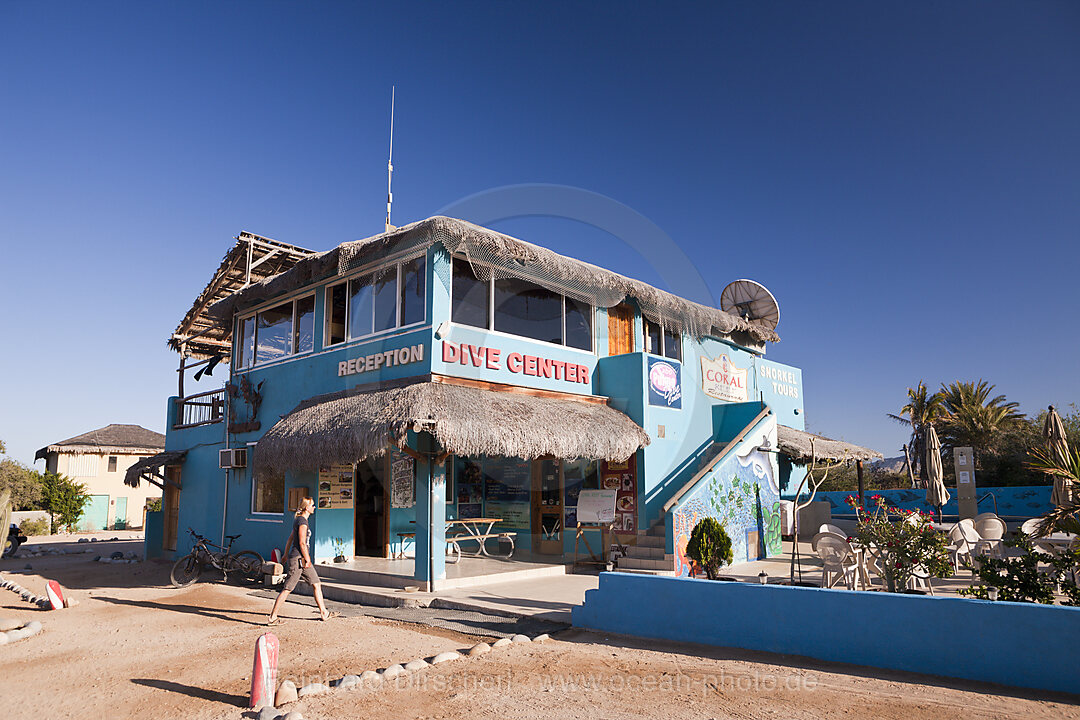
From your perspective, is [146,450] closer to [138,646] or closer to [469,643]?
[138,646]

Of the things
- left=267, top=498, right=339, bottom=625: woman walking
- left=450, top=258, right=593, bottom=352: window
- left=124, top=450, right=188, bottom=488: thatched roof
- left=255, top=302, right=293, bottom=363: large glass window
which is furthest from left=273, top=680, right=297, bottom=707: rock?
left=124, top=450, right=188, bottom=488: thatched roof

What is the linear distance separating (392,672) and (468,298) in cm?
Answer: 681

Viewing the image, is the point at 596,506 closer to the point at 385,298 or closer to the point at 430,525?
the point at 430,525

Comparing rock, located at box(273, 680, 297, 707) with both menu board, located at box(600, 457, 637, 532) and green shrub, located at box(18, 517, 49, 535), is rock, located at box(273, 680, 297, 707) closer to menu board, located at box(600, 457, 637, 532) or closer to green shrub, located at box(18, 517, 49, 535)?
menu board, located at box(600, 457, 637, 532)

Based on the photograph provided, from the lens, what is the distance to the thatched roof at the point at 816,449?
15.7 meters

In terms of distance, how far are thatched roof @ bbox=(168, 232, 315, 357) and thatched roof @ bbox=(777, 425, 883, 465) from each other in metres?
12.2

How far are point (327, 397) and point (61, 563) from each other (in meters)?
9.73

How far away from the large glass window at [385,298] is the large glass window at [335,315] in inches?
44.6

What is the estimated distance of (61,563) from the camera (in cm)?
1652

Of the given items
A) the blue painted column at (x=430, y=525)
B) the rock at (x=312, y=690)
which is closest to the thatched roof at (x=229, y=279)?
the blue painted column at (x=430, y=525)

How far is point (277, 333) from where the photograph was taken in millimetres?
14492

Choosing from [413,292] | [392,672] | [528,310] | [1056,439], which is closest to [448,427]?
[413,292]

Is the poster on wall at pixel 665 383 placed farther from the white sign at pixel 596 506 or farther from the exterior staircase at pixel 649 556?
the exterior staircase at pixel 649 556

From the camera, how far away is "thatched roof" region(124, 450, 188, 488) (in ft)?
52.0
